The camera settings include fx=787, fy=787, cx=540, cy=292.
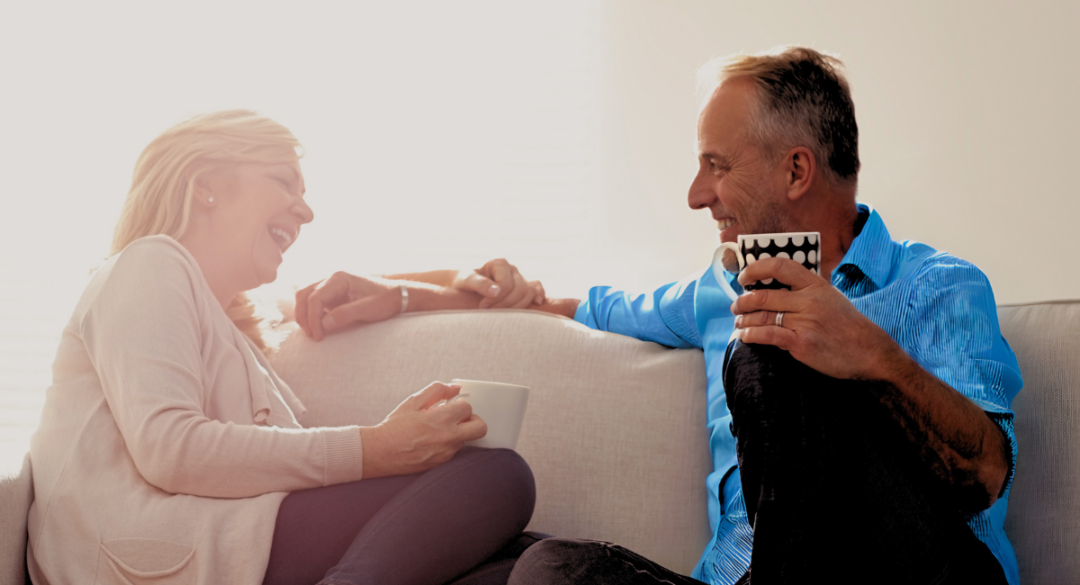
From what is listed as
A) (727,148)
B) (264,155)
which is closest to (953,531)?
(727,148)

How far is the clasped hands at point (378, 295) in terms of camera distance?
5.13 feet

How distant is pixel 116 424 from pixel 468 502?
51cm

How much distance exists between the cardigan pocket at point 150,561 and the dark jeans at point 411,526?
0.11 metres

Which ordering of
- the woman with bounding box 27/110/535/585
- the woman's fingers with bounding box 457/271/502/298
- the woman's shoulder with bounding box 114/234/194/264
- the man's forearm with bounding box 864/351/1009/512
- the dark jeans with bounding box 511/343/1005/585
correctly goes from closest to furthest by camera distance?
1. the dark jeans with bounding box 511/343/1005/585
2. the man's forearm with bounding box 864/351/1009/512
3. the woman with bounding box 27/110/535/585
4. the woman's shoulder with bounding box 114/234/194/264
5. the woman's fingers with bounding box 457/271/502/298

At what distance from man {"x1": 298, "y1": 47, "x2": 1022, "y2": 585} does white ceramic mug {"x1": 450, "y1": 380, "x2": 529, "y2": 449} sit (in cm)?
26

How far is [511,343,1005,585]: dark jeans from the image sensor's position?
30.5 inches

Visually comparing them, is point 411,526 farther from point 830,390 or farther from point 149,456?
point 830,390

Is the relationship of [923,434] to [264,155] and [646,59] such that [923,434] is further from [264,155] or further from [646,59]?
[646,59]

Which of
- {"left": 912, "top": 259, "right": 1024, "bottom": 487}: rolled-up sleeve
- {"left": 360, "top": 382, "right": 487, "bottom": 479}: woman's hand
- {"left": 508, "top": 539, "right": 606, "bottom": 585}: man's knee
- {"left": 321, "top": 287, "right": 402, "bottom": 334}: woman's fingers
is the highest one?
{"left": 912, "top": 259, "right": 1024, "bottom": 487}: rolled-up sleeve

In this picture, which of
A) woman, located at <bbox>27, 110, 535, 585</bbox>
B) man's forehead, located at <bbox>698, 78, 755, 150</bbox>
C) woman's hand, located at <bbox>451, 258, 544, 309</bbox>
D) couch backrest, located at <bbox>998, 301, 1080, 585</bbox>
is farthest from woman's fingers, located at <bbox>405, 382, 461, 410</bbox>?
couch backrest, located at <bbox>998, 301, 1080, 585</bbox>

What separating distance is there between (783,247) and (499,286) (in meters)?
0.89

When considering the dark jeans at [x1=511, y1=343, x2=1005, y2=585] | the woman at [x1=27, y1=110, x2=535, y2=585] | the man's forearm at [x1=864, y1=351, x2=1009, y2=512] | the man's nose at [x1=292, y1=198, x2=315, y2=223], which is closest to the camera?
the dark jeans at [x1=511, y1=343, x2=1005, y2=585]

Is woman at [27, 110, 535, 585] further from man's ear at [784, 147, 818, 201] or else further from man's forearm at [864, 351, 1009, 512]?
man's ear at [784, 147, 818, 201]

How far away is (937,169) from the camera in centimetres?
179
